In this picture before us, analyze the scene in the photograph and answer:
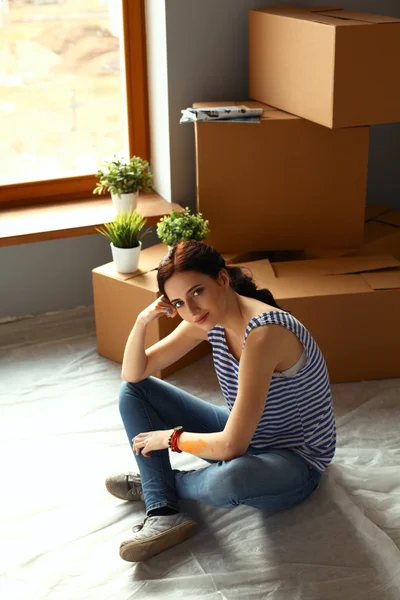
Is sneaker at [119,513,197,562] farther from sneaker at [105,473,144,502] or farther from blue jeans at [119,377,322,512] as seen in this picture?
sneaker at [105,473,144,502]

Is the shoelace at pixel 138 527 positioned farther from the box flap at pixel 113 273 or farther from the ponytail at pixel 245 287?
the box flap at pixel 113 273

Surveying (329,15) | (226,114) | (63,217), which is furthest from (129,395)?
(329,15)

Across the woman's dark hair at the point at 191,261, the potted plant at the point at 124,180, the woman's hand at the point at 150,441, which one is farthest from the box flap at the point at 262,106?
the woman's hand at the point at 150,441

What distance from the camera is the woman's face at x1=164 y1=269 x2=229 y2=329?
1.92 metres

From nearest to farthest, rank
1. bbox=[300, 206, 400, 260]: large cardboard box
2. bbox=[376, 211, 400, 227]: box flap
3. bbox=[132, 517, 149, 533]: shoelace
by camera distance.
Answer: bbox=[132, 517, 149, 533]: shoelace, bbox=[300, 206, 400, 260]: large cardboard box, bbox=[376, 211, 400, 227]: box flap

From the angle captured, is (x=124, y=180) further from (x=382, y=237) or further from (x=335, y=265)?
(x=382, y=237)

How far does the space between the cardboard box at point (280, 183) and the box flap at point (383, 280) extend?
10.7 inches

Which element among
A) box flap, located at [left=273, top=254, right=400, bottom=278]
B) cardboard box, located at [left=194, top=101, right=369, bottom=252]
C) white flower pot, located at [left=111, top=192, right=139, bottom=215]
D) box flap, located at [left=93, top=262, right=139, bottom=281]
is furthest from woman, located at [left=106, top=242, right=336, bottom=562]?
white flower pot, located at [left=111, top=192, right=139, bottom=215]

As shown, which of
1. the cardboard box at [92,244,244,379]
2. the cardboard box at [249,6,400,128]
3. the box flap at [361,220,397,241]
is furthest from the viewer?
the box flap at [361,220,397,241]

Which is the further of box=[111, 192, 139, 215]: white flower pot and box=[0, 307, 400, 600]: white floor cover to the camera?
box=[111, 192, 139, 215]: white flower pot

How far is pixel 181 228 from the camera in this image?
2781 millimetres

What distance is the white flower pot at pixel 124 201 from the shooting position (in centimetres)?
315

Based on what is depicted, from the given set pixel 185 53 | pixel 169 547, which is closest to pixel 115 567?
pixel 169 547

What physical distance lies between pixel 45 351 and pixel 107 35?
1306 mm
